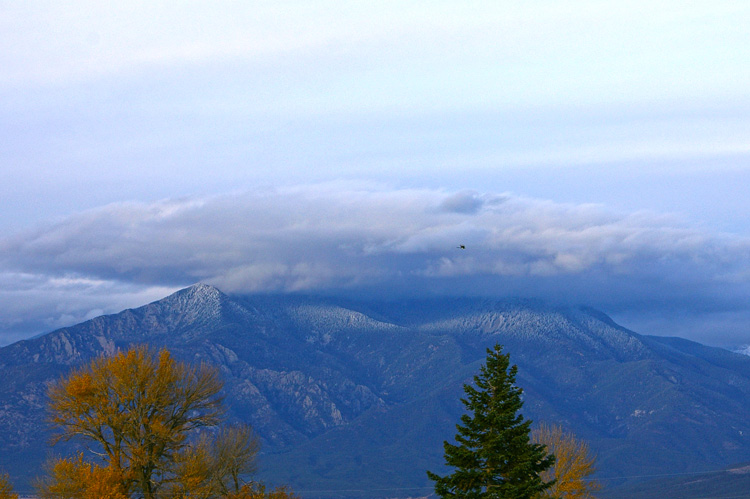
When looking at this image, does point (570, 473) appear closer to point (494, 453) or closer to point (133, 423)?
point (494, 453)

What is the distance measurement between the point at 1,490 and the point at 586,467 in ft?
194

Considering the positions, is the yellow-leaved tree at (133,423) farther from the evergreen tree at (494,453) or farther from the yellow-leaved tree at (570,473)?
the yellow-leaved tree at (570,473)

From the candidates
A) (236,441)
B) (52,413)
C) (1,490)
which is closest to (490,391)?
(52,413)

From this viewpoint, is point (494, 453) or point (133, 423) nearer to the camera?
point (494, 453)

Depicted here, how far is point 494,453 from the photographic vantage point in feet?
217

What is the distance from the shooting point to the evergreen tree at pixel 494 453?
65688 millimetres

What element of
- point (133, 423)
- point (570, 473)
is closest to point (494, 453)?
point (133, 423)

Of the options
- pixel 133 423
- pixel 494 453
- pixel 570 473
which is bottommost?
pixel 570 473

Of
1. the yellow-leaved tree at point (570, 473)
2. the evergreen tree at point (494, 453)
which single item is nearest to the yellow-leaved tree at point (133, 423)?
the evergreen tree at point (494, 453)

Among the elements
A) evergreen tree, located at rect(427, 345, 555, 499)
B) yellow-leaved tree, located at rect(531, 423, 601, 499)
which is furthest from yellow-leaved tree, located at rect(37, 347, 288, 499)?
yellow-leaved tree, located at rect(531, 423, 601, 499)

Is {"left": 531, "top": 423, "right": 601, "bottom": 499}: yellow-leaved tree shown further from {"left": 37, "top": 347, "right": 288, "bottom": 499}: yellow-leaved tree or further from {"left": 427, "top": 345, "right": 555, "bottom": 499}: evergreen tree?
{"left": 37, "top": 347, "right": 288, "bottom": 499}: yellow-leaved tree

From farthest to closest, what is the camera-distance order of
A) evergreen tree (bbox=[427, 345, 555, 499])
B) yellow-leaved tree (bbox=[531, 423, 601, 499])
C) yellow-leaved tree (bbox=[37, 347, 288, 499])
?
yellow-leaved tree (bbox=[531, 423, 601, 499])
yellow-leaved tree (bbox=[37, 347, 288, 499])
evergreen tree (bbox=[427, 345, 555, 499])

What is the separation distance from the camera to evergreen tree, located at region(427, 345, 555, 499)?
216 ft

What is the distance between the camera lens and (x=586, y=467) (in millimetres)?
108062
